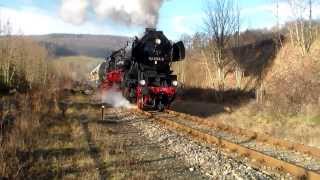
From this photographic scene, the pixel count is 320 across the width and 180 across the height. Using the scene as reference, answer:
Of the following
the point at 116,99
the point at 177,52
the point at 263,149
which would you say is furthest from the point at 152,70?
the point at 263,149

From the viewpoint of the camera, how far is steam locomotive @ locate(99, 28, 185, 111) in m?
26.4

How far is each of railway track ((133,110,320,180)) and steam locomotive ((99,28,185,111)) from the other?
495 cm

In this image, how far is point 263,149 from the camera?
14898mm

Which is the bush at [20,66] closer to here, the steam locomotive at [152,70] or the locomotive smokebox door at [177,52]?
the steam locomotive at [152,70]

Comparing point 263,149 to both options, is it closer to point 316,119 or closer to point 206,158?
point 206,158

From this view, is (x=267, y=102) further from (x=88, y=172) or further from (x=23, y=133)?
(x=88, y=172)

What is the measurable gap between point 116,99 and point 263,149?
1983cm

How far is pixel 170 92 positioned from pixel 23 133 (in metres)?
11.7

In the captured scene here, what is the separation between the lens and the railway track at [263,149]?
1152 cm

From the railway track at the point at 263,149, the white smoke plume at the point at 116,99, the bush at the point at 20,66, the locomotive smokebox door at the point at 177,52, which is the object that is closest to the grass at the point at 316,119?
the railway track at the point at 263,149

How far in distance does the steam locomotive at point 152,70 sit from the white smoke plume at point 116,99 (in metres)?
3.55

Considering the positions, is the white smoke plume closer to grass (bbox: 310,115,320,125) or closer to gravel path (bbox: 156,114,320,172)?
gravel path (bbox: 156,114,320,172)

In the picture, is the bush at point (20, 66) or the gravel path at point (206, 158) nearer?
the gravel path at point (206, 158)

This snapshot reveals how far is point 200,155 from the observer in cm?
1320
